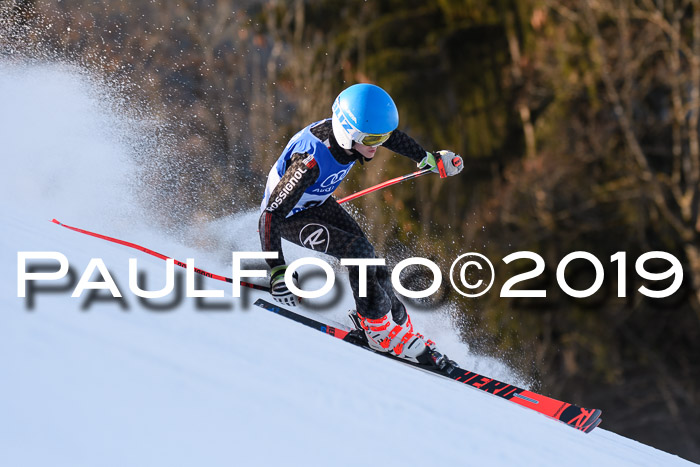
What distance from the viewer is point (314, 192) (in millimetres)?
4332

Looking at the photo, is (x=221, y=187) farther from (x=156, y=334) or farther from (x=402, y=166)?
(x=156, y=334)

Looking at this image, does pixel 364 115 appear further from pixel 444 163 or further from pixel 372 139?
pixel 444 163

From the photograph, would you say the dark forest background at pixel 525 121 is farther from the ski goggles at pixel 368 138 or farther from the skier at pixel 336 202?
the ski goggles at pixel 368 138

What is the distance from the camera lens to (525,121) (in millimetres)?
16859

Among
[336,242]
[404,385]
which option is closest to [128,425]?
[404,385]

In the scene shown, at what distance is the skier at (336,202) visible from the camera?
13.0 feet

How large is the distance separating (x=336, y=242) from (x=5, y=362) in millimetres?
2455

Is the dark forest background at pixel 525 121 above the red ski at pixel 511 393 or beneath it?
above

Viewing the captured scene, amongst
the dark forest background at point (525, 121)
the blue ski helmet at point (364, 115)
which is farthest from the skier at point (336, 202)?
the dark forest background at point (525, 121)

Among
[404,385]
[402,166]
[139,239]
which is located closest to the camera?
[404,385]

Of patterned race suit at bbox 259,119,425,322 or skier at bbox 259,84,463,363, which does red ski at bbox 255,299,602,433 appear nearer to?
skier at bbox 259,84,463,363

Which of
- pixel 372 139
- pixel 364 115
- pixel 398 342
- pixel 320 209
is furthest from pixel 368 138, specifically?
pixel 398 342

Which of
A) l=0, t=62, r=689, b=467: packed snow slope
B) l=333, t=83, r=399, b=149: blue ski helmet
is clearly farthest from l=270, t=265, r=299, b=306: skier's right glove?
l=333, t=83, r=399, b=149: blue ski helmet

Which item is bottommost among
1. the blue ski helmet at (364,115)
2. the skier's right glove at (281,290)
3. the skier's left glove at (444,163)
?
the skier's right glove at (281,290)
